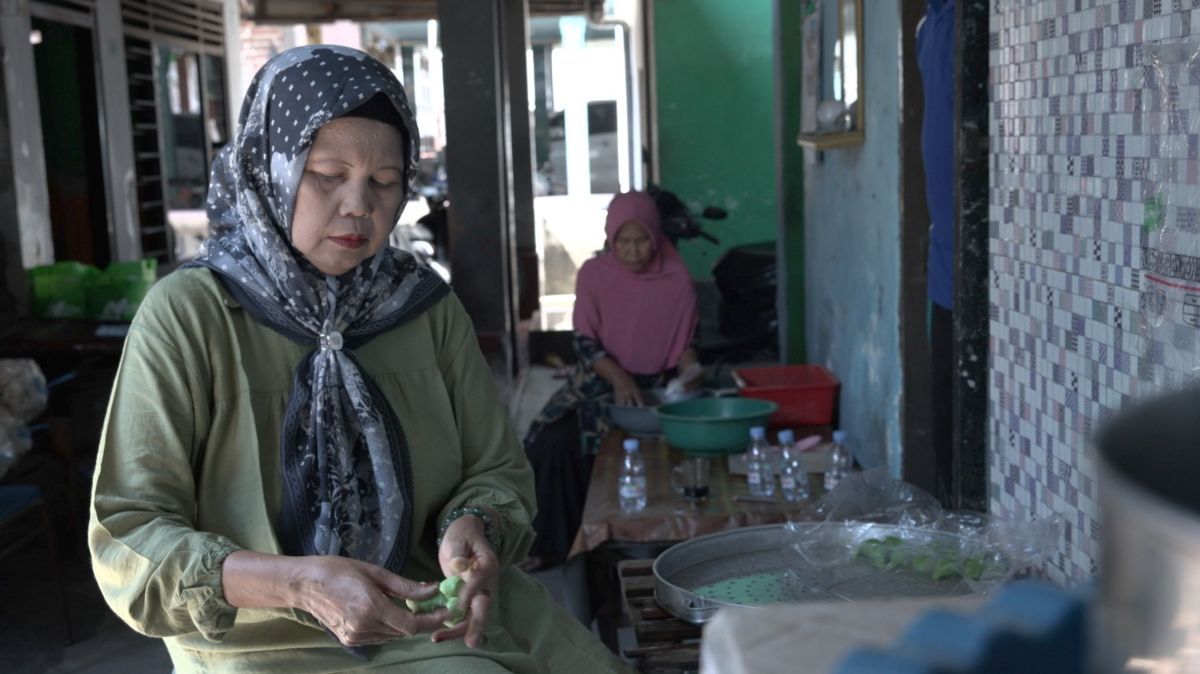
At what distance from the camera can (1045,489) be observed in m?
2.01

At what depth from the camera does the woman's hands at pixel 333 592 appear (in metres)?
1.82

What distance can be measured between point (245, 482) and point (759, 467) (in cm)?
163

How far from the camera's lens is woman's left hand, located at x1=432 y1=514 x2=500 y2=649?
6.43 feet

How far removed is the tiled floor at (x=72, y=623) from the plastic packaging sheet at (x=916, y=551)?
53.7 inches

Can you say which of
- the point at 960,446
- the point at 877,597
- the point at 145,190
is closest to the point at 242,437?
the point at 877,597

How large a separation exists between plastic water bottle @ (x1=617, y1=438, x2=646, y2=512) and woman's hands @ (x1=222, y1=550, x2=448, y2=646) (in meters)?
1.37

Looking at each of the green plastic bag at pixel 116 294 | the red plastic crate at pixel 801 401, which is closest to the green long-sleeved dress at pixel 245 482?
the red plastic crate at pixel 801 401

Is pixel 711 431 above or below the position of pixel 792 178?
below

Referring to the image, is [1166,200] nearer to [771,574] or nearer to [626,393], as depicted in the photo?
[771,574]

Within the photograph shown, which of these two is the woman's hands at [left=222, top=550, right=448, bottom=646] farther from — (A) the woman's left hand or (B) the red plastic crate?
(B) the red plastic crate

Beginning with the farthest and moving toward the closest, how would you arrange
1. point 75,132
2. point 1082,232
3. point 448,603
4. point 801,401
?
point 75,132 → point 801,401 → point 448,603 → point 1082,232

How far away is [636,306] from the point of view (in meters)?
5.09

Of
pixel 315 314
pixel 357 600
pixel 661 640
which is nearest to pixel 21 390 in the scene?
pixel 315 314

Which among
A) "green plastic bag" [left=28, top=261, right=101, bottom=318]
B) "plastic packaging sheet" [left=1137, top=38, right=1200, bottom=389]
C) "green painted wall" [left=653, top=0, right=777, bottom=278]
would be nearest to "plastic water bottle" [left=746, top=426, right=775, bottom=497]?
"plastic packaging sheet" [left=1137, top=38, right=1200, bottom=389]
